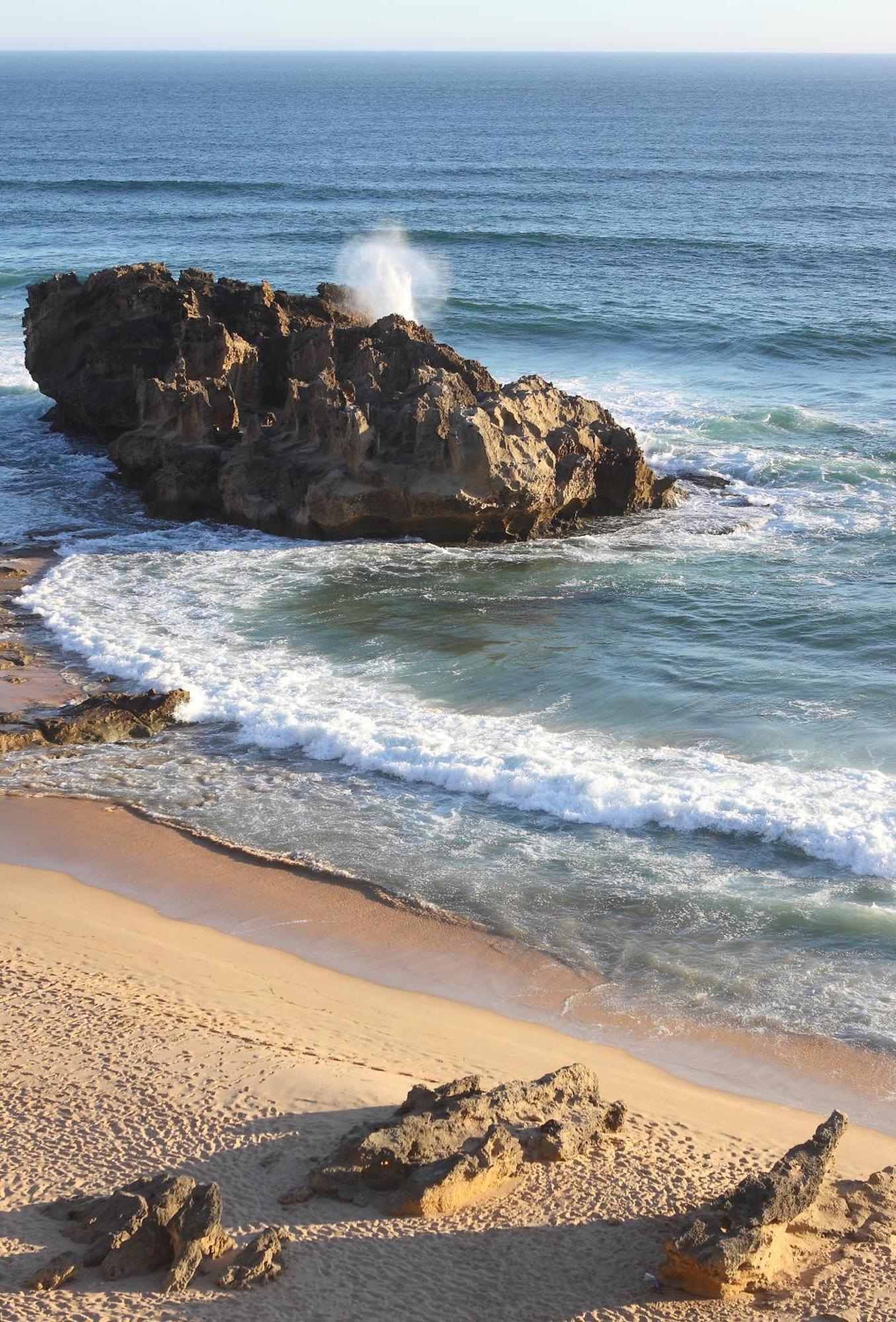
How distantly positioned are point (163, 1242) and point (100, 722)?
27.2 feet

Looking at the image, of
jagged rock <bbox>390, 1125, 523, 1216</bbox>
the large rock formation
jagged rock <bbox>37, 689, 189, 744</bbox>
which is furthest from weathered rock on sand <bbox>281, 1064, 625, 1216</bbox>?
the large rock formation

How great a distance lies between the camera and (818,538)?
20672mm

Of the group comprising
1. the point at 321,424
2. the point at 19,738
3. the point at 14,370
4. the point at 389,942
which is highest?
the point at 321,424

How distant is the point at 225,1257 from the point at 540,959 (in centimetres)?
422

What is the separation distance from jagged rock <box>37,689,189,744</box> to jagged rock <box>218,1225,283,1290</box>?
822 cm

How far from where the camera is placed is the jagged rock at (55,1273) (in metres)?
6.69

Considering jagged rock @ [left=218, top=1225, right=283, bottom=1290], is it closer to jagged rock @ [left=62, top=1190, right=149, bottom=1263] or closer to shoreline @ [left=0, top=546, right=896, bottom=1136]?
jagged rock @ [left=62, top=1190, right=149, bottom=1263]

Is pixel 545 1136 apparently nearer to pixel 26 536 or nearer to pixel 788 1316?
pixel 788 1316

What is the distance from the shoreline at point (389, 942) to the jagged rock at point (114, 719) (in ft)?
4.39

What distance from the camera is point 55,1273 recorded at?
6738 millimetres

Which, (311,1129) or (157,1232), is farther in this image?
(311,1129)

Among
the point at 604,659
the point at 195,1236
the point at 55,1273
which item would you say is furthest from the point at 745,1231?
the point at 604,659

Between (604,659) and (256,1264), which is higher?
(604,659)

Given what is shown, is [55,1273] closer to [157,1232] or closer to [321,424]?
[157,1232]
